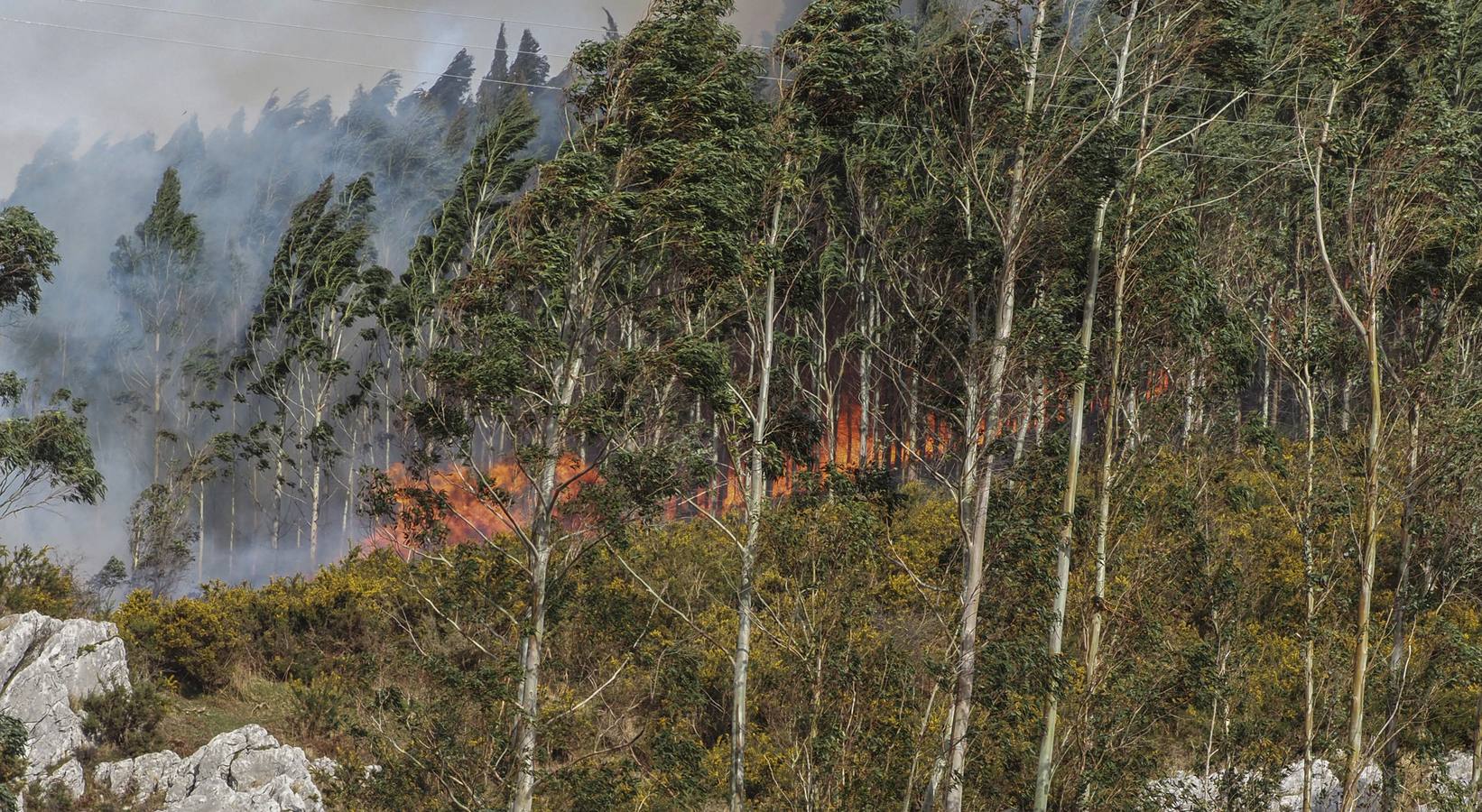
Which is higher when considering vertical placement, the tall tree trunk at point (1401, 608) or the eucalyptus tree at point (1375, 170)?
the eucalyptus tree at point (1375, 170)

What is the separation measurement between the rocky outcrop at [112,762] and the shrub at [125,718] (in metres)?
0.26

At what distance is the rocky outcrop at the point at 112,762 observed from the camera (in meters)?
23.0

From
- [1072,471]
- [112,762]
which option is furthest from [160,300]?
[1072,471]

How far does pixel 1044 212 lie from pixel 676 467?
744cm

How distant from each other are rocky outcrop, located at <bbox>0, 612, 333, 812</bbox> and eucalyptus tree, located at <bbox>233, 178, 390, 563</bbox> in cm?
2211

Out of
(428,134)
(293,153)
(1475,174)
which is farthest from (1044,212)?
(293,153)

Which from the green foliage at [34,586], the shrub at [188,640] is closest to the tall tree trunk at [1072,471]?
the shrub at [188,640]

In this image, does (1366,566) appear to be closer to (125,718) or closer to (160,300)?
(125,718)

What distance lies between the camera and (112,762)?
955 inches

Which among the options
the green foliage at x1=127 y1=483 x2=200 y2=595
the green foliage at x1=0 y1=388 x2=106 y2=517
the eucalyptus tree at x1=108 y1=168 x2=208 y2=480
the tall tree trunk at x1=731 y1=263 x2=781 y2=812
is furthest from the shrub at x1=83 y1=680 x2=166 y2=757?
the eucalyptus tree at x1=108 y1=168 x2=208 y2=480

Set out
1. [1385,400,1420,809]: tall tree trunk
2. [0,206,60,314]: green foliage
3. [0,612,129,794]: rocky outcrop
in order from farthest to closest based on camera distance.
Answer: [0,206,60,314]: green foliage
[0,612,129,794]: rocky outcrop
[1385,400,1420,809]: tall tree trunk

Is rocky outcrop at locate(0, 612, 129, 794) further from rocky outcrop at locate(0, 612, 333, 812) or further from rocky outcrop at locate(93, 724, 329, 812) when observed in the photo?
rocky outcrop at locate(93, 724, 329, 812)

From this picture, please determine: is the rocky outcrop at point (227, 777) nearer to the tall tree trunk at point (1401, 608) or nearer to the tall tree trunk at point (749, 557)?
the tall tree trunk at point (749, 557)

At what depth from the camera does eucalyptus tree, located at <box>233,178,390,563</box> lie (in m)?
52.9
